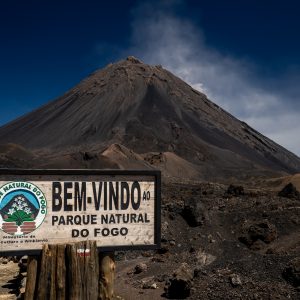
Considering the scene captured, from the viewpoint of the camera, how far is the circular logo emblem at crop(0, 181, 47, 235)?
587 centimetres

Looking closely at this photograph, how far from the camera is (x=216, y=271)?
12.9 meters

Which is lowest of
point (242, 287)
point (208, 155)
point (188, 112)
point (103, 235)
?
point (242, 287)

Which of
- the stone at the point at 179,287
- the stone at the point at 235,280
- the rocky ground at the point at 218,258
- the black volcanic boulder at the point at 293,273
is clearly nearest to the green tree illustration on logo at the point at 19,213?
the rocky ground at the point at 218,258

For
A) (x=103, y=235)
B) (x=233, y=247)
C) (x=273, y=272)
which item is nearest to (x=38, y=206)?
(x=103, y=235)

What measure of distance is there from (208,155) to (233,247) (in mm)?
79512

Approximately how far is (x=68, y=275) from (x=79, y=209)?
0.79 m

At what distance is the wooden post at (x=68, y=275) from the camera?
5820 millimetres

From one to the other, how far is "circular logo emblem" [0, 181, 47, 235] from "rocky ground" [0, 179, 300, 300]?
504 cm

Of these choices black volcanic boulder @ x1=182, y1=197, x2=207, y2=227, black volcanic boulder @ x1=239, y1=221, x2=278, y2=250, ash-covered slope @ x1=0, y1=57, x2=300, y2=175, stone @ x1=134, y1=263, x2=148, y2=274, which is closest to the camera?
stone @ x1=134, y1=263, x2=148, y2=274

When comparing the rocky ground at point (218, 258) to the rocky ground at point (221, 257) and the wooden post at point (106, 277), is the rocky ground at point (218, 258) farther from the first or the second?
the wooden post at point (106, 277)

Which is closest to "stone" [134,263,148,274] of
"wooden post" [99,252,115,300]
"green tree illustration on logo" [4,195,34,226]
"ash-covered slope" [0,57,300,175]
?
"wooden post" [99,252,115,300]

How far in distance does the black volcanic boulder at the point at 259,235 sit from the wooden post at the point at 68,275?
10696 millimetres

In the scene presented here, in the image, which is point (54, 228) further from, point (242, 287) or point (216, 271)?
point (216, 271)

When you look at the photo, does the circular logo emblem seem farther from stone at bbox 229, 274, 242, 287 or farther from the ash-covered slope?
the ash-covered slope
